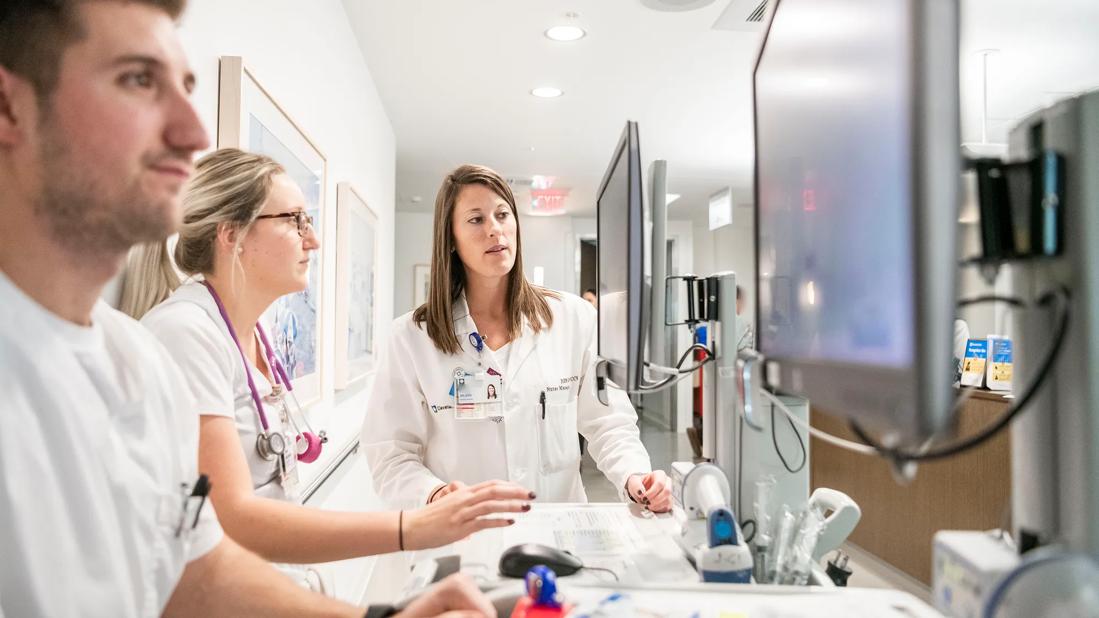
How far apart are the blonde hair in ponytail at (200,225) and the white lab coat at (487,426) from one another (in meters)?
0.67

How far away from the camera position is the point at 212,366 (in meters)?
1.18

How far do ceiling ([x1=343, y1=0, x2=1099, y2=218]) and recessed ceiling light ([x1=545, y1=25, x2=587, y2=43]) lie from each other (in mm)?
56

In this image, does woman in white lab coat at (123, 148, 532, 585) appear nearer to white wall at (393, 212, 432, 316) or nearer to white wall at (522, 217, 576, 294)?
white wall at (393, 212, 432, 316)

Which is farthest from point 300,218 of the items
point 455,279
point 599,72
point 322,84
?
point 599,72

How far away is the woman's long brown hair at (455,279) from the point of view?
2.03 m

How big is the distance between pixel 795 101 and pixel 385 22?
10.4ft

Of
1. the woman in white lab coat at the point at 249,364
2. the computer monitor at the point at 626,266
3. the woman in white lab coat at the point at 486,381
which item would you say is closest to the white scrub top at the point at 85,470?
the woman in white lab coat at the point at 249,364

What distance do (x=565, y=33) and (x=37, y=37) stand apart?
3.24 metres

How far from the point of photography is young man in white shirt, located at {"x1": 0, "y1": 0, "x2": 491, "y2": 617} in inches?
29.5

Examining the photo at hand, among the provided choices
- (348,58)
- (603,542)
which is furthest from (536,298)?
(348,58)

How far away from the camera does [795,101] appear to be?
92 cm

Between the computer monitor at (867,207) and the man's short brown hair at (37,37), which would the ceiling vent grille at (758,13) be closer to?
the computer monitor at (867,207)

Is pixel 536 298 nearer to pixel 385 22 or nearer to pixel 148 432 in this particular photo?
pixel 148 432

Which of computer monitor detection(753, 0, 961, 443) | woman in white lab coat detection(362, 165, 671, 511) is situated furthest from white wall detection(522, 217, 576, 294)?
computer monitor detection(753, 0, 961, 443)
